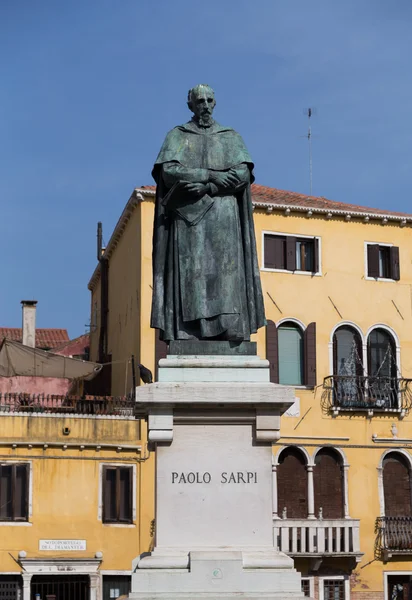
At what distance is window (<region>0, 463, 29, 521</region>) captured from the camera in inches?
1405

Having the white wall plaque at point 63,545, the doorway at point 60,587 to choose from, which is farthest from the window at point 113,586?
the white wall plaque at point 63,545

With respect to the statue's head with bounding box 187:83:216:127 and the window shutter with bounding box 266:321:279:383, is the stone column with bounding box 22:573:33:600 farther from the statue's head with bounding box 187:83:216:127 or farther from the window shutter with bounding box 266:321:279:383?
the statue's head with bounding box 187:83:216:127

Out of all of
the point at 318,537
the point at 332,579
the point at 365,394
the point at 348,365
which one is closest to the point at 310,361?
the point at 348,365

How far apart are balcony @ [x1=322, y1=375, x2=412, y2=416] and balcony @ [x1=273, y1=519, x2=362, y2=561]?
12.7 feet

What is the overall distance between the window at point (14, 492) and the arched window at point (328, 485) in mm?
9372

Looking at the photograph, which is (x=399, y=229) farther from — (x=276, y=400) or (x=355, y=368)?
(x=276, y=400)

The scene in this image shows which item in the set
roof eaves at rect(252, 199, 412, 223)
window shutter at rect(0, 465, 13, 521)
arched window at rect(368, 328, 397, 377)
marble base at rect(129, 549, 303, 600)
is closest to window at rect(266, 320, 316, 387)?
arched window at rect(368, 328, 397, 377)

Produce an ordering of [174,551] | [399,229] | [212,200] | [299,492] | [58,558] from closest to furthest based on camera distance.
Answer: [174,551], [212,200], [58,558], [299,492], [399,229]

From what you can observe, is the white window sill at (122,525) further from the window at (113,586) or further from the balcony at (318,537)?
the balcony at (318,537)

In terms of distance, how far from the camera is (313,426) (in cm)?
3947

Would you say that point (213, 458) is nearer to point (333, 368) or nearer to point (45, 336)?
point (333, 368)

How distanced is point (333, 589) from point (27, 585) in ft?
32.0

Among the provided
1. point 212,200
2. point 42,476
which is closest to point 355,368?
point 42,476

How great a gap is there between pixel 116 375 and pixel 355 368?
8.40 metres
